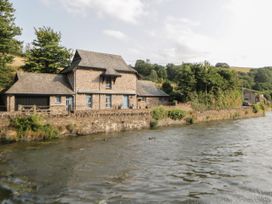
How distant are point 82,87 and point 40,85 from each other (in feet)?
15.1

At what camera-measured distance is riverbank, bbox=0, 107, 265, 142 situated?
18.8 metres

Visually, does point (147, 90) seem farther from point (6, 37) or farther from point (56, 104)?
point (6, 37)

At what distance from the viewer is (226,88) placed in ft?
141

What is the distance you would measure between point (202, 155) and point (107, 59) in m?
20.6

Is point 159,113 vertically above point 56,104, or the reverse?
point 56,104

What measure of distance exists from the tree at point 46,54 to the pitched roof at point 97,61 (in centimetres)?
785

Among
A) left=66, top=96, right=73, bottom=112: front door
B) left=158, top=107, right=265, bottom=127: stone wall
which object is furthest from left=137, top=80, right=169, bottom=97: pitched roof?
left=66, top=96, right=73, bottom=112: front door

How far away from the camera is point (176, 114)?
98.9 feet

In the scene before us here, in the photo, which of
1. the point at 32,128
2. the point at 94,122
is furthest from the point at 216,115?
the point at 32,128

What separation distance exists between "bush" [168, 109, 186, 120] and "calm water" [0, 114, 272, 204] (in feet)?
35.7

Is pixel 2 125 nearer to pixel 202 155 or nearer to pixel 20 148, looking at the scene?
pixel 20 148

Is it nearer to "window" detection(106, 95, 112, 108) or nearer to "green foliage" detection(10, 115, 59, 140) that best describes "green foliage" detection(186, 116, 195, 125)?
"window" detection(106, 95, 112, 108)

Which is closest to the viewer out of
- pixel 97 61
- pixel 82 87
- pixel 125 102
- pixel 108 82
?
pixel 82 87

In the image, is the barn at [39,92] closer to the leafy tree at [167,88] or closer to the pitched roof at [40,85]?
the pitched roof at [40,85]
